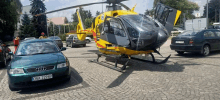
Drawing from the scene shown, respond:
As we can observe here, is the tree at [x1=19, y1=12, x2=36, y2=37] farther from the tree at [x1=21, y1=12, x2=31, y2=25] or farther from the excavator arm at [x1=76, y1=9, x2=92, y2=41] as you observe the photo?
the excavator arm at [x1=76, y1=9, x2=92, y2=41]

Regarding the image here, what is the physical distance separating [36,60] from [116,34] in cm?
339

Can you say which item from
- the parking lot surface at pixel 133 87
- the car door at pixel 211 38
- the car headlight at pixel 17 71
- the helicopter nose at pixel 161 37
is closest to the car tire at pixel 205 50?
the car door at pixel 211 38

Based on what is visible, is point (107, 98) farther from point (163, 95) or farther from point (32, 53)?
point (32, 53)

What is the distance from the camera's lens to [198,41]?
9.18 meters

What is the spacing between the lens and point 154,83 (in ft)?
16.9

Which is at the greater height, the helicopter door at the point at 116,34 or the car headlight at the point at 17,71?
the helicopter door at the point at 116,34

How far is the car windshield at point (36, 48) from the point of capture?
18.7 feet

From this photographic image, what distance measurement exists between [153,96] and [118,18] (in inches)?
155

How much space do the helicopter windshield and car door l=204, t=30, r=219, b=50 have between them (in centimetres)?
477

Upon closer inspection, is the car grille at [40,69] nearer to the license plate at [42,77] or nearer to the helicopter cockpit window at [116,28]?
the license plate at [42,77]

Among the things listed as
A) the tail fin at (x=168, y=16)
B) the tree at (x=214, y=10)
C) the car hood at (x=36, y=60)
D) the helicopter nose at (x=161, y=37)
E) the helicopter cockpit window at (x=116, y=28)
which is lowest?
the car hood at (x=36, y=60)

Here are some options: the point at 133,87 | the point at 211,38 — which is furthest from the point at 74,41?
the point at 133,87

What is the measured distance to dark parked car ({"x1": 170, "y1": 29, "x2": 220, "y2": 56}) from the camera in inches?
361

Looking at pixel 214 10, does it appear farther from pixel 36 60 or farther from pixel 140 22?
pixel 36 60
